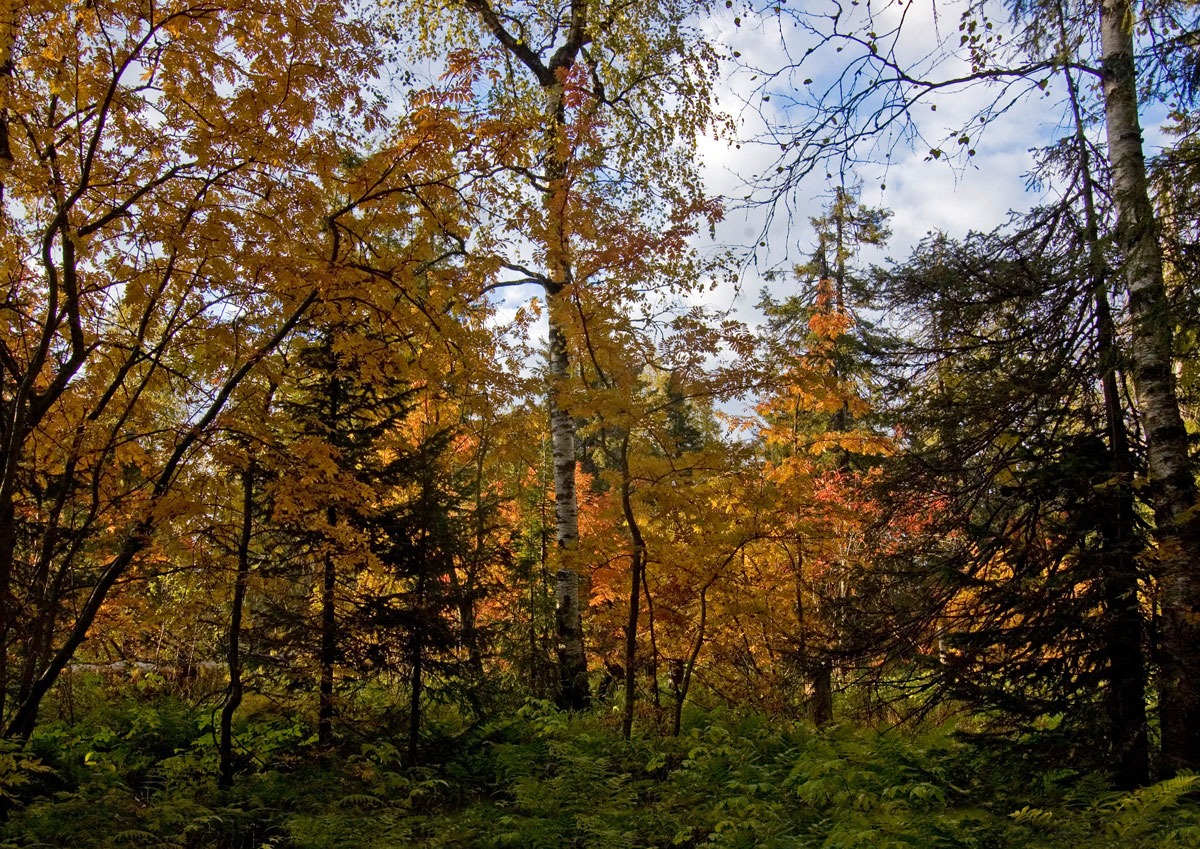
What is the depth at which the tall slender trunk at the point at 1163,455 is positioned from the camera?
14.3 ft

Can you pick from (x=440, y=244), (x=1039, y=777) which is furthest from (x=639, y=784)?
(x=440, y=244)

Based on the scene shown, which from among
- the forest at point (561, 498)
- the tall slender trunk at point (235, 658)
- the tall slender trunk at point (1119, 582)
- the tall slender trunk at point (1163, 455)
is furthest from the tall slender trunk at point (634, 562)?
the tall slender trunk at point (1163, 455)

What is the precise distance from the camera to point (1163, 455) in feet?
15.3

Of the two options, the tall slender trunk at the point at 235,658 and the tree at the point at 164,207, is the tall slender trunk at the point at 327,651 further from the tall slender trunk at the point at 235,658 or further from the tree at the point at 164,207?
the tree at the point at 164,207

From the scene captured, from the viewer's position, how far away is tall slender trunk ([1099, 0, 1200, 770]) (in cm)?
436

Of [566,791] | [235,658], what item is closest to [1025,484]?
[566,791]

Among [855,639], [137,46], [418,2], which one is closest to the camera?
[137,46]

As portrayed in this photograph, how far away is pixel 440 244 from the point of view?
8867 mm

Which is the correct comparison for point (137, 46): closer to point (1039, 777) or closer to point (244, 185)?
point (244, 185)

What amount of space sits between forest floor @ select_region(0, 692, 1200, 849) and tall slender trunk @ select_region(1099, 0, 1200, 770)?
629 millimetres

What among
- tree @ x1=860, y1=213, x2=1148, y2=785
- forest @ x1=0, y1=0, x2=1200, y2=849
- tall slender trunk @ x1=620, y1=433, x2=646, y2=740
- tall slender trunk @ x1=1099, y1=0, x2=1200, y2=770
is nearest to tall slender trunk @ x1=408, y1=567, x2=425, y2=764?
forest @ x1=0, y1=0, x2=1200, y2=849

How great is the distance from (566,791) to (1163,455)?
4832mm

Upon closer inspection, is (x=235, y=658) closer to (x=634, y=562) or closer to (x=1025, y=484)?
(x=634, y=562)

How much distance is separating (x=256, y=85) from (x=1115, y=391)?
6.29 m
